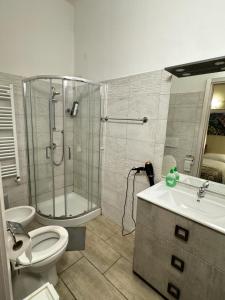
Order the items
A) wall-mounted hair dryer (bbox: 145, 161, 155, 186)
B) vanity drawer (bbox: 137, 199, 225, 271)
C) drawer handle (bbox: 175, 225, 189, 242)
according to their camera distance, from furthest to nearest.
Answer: wall-mounted hair dryer (bbox: 145, 161, 155, 186) < drawer handle (bbox: 175, 225, 189, 242) < vanity drawer (bbox: 137, 199, 225, 271)

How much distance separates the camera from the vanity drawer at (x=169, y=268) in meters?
1.14

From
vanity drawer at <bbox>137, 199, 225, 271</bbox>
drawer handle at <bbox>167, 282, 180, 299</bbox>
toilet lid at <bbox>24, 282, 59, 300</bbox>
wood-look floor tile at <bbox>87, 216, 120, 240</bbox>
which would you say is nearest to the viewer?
toilet lid at <bbox>24, 282, 59, 300</bbox>

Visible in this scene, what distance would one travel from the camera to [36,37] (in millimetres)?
2256

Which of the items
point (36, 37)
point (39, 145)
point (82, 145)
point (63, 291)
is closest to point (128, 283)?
point (63, 291)

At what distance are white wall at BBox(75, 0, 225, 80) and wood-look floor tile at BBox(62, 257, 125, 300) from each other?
2.14 meters

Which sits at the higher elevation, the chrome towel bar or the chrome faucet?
the chrome towel bar

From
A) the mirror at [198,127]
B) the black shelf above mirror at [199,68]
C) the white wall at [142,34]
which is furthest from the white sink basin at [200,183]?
the white wall at [142,34]

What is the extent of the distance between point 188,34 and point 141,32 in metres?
0.54

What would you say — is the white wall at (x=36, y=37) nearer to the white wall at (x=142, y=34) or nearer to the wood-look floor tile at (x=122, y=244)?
the white wall at (x=142, y=34)

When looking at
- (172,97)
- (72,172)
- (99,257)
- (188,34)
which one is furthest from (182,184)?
(72,172)

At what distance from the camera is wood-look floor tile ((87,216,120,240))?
7.10 feet

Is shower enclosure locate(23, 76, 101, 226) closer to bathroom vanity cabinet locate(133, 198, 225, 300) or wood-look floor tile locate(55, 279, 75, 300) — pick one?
wood-look floor tile locate(55, 279, 75, 300)

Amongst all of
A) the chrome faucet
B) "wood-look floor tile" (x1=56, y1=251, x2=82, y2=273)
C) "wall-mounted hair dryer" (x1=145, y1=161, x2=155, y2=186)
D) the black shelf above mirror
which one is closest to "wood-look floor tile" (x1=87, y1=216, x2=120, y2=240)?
"wood-look floor tile" (x1=56, y1=251, x2=82, y2=273)

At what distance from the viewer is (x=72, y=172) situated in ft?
9.27
